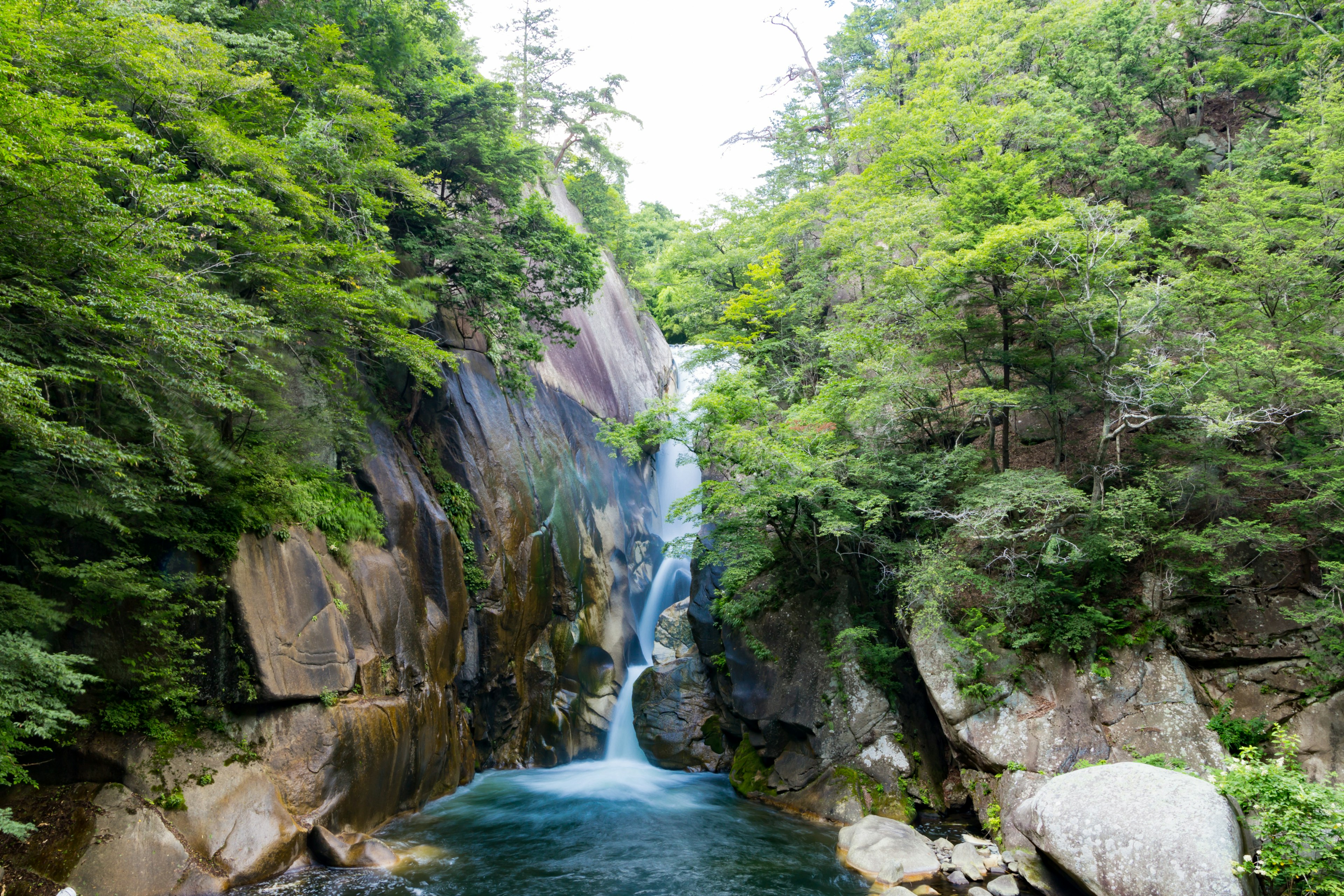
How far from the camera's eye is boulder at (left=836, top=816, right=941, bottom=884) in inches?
369

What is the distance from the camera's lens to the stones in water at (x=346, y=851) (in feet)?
28.7

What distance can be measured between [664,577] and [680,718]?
794 centimetres

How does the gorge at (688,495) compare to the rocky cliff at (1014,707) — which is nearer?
the gorge at (688,495)

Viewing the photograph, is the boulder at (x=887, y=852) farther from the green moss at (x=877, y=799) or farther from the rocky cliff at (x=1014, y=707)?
the rocky cliff at (x=1014, y=707)

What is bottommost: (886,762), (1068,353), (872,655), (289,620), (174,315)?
(886,762)

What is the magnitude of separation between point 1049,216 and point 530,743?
16.7 m

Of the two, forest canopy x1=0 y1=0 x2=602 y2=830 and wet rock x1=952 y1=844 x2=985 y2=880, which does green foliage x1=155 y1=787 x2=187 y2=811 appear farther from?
wet rock x1=952 y1=844 x2=985 y2=880

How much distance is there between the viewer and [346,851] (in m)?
8.88

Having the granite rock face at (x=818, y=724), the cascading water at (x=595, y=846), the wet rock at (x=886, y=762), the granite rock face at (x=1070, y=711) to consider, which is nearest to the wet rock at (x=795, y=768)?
the granite rock face at (x=818, y=724)

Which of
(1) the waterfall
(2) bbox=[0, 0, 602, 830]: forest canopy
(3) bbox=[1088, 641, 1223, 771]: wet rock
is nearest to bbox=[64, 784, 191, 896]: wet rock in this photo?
(2) bbox=[0, 0, 602, 830]: forest canopy

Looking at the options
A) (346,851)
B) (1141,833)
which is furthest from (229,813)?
(1141,833)

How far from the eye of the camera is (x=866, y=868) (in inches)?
380

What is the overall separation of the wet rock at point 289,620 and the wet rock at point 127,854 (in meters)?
1.73

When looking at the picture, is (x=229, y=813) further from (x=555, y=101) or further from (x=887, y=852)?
(x=555, y=101)
